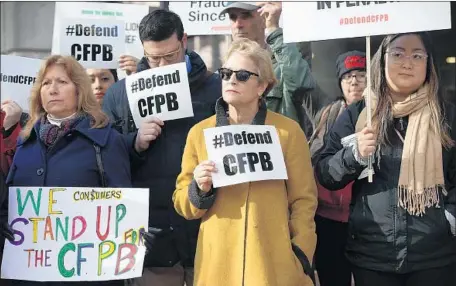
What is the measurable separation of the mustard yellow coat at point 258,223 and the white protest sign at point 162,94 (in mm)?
497

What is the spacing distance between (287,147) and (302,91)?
1410 mm

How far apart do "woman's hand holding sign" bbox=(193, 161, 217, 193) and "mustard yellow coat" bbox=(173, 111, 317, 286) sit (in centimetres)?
13

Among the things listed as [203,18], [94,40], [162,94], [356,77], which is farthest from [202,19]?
[162,94]

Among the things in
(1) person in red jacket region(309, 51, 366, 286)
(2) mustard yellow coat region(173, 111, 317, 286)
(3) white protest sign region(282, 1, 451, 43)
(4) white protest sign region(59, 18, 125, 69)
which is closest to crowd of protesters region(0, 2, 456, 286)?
(2) mustard yellow coat region(173, 111, 317, 286)

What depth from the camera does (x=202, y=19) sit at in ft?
21.1

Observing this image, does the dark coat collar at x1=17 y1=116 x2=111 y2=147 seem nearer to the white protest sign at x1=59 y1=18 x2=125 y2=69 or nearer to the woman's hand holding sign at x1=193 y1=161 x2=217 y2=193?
the woman's hand holding sign at x1=193 y1=161 x2=217 y2=193

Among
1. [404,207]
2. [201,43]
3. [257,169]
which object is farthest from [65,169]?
[201,43]

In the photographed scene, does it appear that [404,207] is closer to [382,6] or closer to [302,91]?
[382,6]

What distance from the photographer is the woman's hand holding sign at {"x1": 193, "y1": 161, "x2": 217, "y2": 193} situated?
3.35m

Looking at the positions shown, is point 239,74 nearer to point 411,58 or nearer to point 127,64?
point 411,58

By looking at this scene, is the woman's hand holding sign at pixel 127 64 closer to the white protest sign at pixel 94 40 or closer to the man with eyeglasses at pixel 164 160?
the white protest sign at pixel 94 40

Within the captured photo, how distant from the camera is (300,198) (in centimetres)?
352

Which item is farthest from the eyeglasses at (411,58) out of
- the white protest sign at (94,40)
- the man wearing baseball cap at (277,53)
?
the white protest sign at (94,40)

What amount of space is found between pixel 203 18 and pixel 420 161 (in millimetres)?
3225
